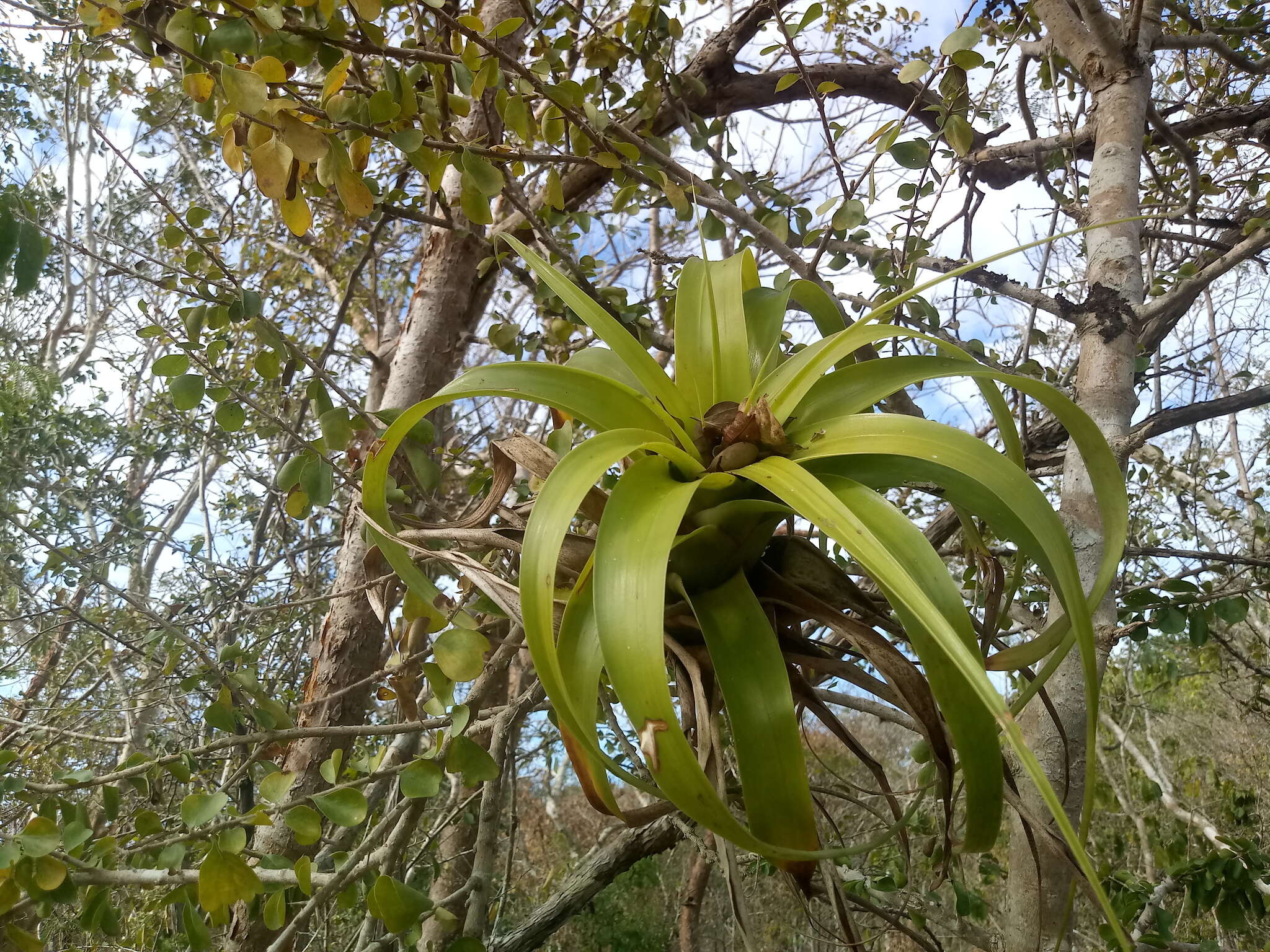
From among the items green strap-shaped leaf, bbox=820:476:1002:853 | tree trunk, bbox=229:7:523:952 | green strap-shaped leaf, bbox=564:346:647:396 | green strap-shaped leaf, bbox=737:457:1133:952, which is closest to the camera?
green strap-shaped leaf, bbox=737:457:1133:952

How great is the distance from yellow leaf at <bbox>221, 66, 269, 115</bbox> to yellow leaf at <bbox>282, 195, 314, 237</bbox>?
0.09 meters

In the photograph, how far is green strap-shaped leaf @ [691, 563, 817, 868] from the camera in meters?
0.39

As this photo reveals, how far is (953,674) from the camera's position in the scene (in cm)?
39

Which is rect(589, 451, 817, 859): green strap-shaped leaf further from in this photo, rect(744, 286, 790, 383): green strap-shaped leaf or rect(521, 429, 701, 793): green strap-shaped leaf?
rect(744, 286, 790, 383): green strap-shaped leaf

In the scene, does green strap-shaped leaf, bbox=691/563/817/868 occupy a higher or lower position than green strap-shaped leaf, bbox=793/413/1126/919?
lower

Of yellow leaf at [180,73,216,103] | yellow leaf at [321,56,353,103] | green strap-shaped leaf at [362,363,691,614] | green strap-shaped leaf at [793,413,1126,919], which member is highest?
yellow leaf at [180,73,216,103]

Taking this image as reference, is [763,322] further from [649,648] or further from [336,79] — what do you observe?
[336,79]

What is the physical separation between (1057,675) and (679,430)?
477mm

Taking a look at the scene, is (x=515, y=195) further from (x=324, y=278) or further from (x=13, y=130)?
(x=13, y=130)

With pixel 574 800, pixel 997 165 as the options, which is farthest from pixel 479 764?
pixel 574 800

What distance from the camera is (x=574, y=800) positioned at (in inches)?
209

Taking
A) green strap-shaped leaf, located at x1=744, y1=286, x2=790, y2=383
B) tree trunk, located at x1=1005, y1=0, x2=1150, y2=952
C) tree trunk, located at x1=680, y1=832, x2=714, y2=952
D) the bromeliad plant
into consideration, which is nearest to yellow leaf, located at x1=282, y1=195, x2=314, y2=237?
the bromeliad plant

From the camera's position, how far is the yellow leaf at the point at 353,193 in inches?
29.1

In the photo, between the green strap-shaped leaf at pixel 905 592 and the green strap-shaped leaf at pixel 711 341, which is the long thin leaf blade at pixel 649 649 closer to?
the green strap-shaped leaf at pixel 905 592
